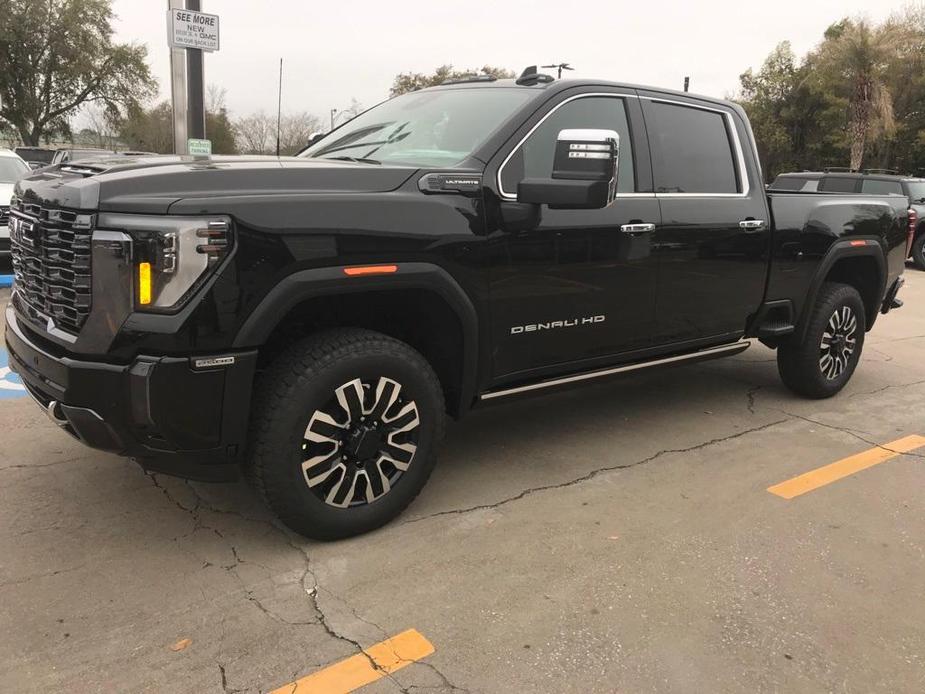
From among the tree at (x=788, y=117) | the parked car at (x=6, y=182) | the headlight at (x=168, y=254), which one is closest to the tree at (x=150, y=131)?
the tree at (x=788, y=117)

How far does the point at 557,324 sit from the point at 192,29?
22.7 feet

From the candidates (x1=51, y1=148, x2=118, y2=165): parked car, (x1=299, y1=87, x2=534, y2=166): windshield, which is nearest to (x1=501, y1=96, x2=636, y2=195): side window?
(x1=299, y1=87, x2=534, y2=166): windshield

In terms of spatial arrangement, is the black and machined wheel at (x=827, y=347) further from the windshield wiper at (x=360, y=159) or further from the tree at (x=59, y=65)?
the tree at (x=59, y=65)

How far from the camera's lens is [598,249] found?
3.68m

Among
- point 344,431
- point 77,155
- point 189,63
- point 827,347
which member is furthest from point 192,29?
point 77,155

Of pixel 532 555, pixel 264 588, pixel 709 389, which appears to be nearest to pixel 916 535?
pixel 532 555

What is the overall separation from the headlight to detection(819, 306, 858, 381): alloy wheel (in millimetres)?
4230

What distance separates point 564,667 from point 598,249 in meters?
1.99

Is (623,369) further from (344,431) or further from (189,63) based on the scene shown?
(189,63)

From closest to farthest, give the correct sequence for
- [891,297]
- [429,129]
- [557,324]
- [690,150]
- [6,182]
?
[557,324]
[429,129]
[690,150]
[891,297]
[6,182]

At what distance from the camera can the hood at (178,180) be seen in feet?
8.43

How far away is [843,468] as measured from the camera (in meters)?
4.14

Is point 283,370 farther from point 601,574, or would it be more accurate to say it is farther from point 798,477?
point 798,477

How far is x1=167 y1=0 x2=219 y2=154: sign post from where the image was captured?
8430 millimetres
